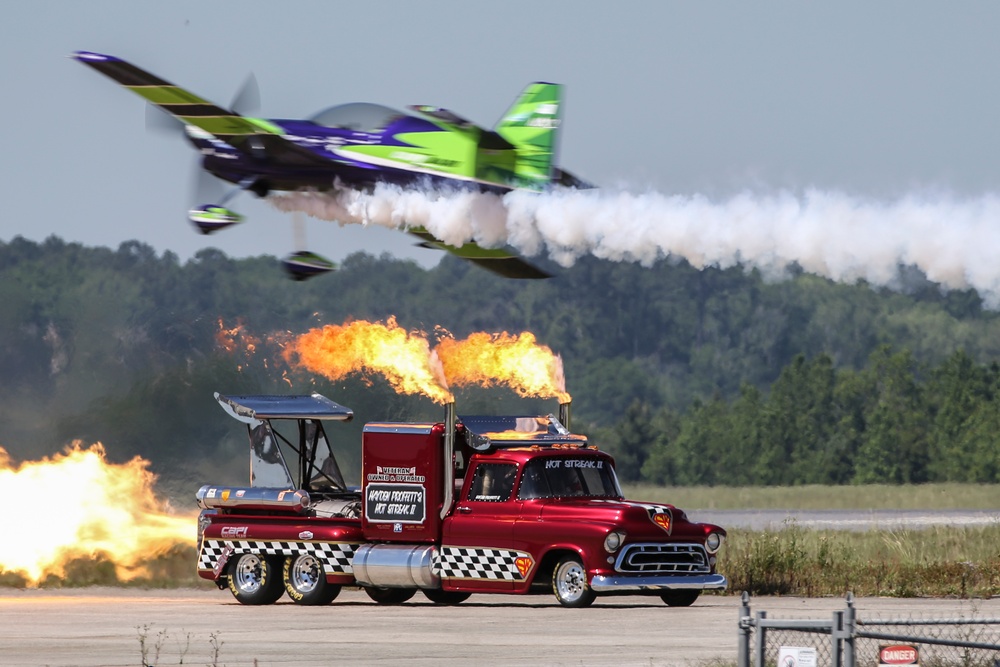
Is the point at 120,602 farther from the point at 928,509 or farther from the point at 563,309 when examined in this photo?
the point at 563,309

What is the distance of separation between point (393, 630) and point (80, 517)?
11.3 metres

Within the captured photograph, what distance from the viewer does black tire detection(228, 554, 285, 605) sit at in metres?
25.4

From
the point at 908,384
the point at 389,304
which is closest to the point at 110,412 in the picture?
the point at 389,304

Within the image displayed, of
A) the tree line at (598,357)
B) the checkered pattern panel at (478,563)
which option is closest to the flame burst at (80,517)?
the tree line at (598,357)

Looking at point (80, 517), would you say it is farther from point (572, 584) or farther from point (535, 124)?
point (535, 124)

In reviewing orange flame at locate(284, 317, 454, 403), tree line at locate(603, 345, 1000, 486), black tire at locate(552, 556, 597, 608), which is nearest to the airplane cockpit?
orange flame at locate(284, 317, 454, 403)

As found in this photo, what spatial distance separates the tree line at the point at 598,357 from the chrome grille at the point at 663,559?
4.50 meters

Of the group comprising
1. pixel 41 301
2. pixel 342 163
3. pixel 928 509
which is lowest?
pixel 928 509

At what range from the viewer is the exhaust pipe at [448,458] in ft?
80.0

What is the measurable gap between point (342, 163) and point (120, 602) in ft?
45.3

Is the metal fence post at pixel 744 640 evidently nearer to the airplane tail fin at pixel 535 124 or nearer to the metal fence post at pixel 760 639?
the metal fence post at pixel 760 639

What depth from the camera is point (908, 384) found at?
8319 cm

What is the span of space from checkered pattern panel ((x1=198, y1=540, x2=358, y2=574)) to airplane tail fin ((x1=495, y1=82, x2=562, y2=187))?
51.0 feet

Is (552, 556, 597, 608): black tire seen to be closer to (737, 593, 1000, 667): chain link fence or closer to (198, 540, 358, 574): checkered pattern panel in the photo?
(198, 540, 358, 574): checkered pattern panel
